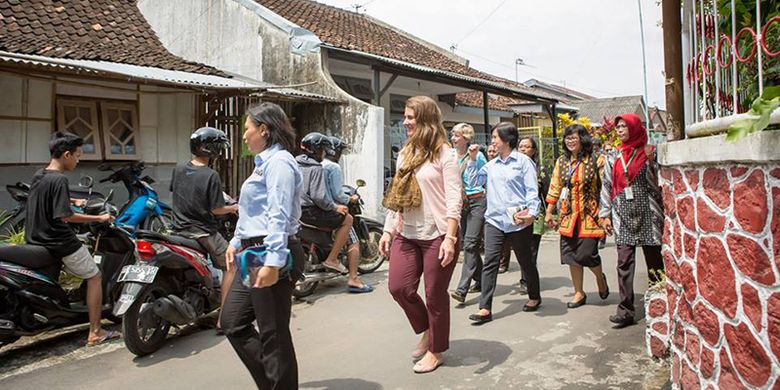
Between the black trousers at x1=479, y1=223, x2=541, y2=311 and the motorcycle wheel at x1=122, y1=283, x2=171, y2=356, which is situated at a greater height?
the black trousers at x1=479, y1=223, x2=541, y2=311

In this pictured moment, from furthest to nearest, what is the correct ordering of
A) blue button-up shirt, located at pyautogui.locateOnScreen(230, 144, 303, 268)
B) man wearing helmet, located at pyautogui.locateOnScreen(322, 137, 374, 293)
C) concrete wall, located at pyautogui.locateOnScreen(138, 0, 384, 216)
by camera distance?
concrete wall, located at pyautogui.locateOnScreen(138, 0, 384, 216)
man wearing helmet, located at pyautogui.locateOnScreen(322, 137, 374, 293)
blue button-up shirt, located at pyautogui.locateOnScreen(230, 144, 303, 268)

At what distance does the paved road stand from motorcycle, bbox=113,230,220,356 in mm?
192

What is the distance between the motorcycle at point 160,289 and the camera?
4348 mm

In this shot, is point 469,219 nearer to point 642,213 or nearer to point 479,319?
point 479,319

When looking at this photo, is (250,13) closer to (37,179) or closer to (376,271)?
(376,271)

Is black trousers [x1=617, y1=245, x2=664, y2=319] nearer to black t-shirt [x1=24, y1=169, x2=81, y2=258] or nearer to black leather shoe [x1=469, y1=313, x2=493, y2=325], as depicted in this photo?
black leather shoe [x1=469, y1=313, x2=493, y2=325]

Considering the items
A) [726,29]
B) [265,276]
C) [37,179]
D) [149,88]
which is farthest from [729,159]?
[149,88]

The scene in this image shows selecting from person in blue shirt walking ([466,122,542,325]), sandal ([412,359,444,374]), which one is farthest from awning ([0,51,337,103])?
sandal ([412,359,444,374])

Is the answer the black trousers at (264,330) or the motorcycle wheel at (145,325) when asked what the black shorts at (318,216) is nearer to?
the motorcycle wheel at (145,325)

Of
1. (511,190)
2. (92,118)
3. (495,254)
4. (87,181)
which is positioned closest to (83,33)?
(92,118)

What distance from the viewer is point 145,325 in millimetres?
4473

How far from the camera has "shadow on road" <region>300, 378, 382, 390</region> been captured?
3727mm

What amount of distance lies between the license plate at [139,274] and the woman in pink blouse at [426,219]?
190 centimetres

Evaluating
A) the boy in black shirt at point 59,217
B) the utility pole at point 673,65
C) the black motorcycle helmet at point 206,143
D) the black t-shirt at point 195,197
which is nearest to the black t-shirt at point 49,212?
the boy in black shirt at point 59,217
